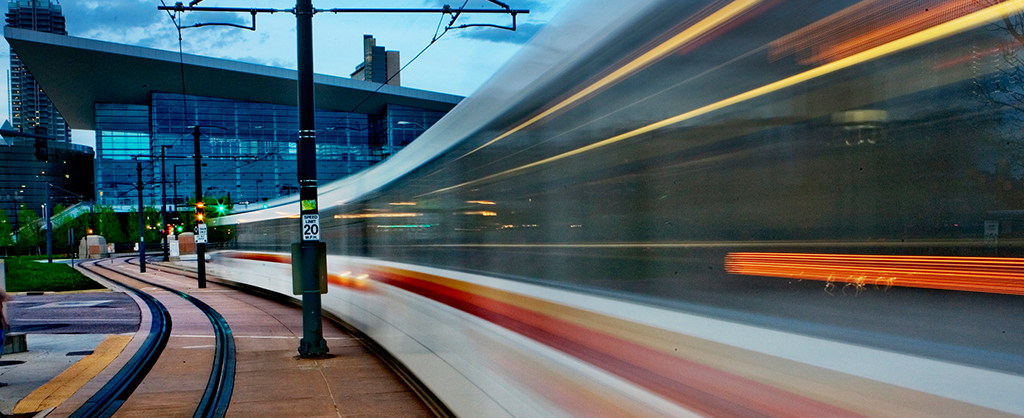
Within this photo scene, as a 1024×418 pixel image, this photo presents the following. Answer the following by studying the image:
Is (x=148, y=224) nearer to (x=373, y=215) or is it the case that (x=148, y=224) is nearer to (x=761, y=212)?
(x=373, y=215)

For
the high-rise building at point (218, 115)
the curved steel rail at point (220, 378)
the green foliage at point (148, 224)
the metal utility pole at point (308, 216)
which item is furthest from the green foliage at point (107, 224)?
the metal utility pole at point (308, 216)

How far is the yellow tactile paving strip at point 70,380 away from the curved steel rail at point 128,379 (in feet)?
0.95

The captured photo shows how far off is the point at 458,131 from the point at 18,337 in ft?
27.0

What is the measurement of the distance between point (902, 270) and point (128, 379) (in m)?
8.58

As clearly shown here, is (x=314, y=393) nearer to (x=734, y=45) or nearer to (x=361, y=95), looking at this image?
(x=734, y=45)

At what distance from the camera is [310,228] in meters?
9.70

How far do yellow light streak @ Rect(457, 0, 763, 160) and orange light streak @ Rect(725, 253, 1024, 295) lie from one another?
0.71 m

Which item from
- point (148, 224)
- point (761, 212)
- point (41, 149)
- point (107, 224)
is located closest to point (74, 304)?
point (41, 149)

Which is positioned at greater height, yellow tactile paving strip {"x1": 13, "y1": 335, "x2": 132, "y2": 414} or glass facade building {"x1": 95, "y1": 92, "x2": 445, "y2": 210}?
glass facade building {"x1": 95, "y1": 92, "x2": 445, "y2": 210}

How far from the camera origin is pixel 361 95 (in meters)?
61.4

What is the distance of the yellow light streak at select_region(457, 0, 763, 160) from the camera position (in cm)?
226

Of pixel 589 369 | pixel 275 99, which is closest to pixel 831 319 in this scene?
pixel 589 369

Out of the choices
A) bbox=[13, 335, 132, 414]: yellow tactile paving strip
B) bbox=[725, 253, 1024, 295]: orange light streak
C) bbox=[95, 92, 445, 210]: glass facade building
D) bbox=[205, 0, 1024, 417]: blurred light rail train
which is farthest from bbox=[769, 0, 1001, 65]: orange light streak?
bbox=[95, 92, 445, 210]: glass facade building

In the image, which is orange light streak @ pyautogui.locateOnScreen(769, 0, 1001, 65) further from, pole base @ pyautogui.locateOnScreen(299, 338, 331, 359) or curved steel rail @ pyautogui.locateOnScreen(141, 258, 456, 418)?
pole base @ pyautogui.locateOnScreen(299, 338, 331, 359)
